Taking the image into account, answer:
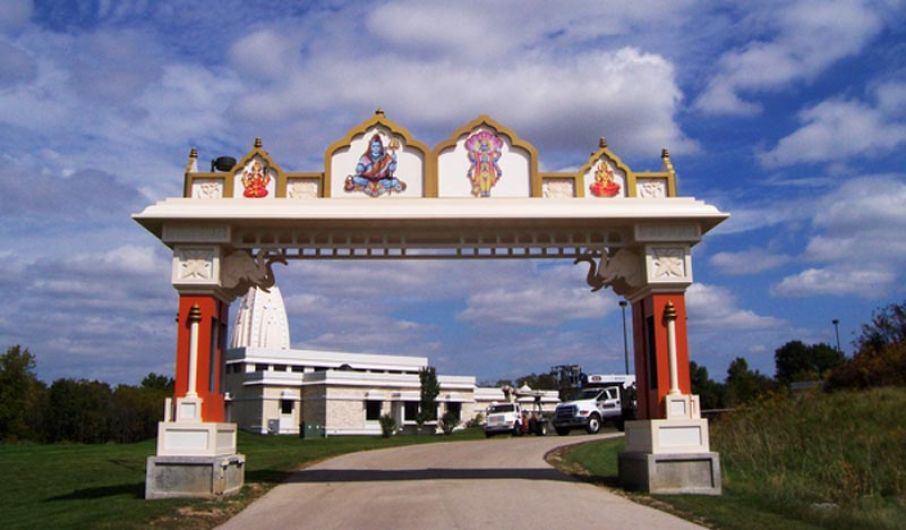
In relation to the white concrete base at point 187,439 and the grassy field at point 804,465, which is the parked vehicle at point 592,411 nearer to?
the grassy field at point 804,465

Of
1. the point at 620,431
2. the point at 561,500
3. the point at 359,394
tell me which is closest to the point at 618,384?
the point at 620,431

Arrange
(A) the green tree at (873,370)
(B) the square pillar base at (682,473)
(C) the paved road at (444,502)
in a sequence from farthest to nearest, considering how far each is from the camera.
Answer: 1. (A) the green tree at (873,370)
2. (B) the square pillar base at (682,473)
3. (C) the paved road at (444,502)

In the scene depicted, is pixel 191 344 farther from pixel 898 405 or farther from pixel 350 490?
pixel 898 405

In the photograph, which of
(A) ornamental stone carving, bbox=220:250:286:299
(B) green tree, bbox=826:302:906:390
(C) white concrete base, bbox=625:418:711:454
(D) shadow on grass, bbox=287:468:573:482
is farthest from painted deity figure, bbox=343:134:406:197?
(B) green tree, bbox=826:302:906:390

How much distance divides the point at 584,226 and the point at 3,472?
16231mm

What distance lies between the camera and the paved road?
35.0 feet

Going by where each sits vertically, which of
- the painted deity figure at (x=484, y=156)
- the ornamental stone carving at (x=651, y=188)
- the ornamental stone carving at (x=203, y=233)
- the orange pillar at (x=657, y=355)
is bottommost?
the orange pillar at (x=657, y=355)

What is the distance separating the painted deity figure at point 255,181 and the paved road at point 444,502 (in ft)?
18.0

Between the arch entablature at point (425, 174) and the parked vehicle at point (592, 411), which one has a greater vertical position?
the arch entablature at point (425, 174)

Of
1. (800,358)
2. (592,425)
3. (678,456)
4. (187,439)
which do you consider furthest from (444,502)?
(800,358)

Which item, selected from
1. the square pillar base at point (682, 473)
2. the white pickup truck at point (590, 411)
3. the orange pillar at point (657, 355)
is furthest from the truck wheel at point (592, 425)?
the square pillar base at point (682, 473)

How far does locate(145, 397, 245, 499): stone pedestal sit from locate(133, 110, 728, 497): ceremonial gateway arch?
1.9 inches

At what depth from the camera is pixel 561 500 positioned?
1263cm

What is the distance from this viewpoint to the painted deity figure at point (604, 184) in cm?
1523
